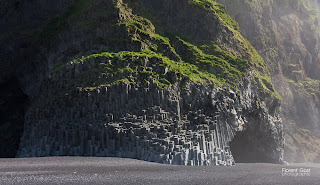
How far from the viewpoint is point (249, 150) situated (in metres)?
37.2

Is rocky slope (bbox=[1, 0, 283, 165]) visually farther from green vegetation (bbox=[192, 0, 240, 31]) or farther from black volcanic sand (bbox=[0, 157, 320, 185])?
black volcanic sand (bbox=[0, 157, 320, 185])

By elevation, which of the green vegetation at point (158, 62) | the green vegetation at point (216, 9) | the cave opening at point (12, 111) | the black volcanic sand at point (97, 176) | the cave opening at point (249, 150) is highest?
the green vegetation at point (216, 9)

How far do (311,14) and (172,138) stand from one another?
187 feet

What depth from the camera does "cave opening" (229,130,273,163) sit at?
120ft

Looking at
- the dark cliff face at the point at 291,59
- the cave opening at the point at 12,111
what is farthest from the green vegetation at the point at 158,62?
the dark cliff face at the point at 291,59

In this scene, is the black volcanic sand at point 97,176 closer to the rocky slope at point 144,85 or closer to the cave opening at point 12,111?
the rocky slope at point 144,85

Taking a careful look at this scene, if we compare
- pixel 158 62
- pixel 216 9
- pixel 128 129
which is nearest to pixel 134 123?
pixel 128 129

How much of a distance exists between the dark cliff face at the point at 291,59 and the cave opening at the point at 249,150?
38.3 ft

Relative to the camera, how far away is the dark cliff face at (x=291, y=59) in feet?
168

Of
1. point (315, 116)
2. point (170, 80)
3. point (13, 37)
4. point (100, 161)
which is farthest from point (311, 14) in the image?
point (100, 161)

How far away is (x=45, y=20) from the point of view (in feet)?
122

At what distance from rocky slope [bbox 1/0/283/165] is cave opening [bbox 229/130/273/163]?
0.12 metres

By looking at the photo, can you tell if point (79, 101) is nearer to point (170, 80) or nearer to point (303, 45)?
point (170, 80)

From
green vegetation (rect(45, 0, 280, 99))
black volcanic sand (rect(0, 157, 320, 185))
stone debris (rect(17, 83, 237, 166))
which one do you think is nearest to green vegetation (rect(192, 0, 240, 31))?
green vegetation (rect(45, 0, 280, 99))
